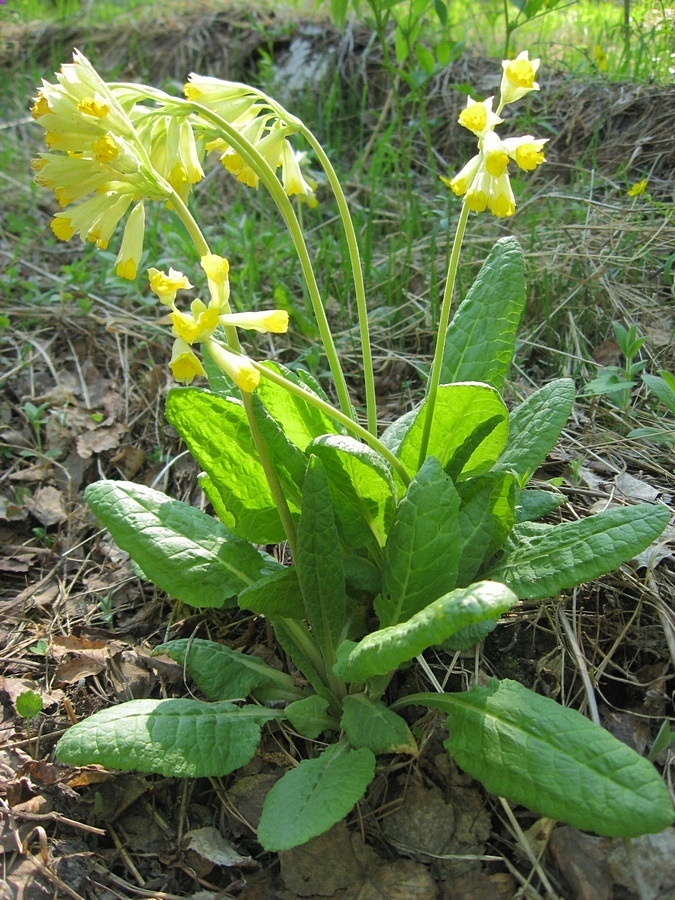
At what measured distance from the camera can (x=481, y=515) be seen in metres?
2.08

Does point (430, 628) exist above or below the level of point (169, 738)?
above

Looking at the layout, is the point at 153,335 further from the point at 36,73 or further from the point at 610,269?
the point at 36,73

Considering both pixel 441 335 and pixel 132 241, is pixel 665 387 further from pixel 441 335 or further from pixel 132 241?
pixel 132 241

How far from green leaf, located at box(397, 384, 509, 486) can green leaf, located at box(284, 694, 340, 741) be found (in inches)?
26.0

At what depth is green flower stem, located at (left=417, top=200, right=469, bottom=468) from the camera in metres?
1.88

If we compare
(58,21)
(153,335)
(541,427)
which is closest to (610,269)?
(541,427)

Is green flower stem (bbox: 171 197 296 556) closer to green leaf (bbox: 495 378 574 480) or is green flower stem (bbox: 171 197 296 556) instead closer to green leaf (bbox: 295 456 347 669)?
green leaf (bbox: 295 456 347 669)

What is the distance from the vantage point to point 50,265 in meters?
4.38

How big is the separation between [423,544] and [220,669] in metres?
0.73

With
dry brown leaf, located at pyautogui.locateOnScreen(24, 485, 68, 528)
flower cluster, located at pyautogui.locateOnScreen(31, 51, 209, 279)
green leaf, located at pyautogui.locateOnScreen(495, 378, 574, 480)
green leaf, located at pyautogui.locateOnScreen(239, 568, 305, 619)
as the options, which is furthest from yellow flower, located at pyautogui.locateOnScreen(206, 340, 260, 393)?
dry brown leaf, located at pyautogui.locateOnScreen(24, 485, 68, 528)

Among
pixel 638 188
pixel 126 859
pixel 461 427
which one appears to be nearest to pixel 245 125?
pixel 461 427

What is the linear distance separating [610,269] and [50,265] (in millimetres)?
2866

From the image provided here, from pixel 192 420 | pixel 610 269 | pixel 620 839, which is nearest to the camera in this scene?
pixel 620 839

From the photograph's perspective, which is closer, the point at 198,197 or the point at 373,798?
the point at 373,798
